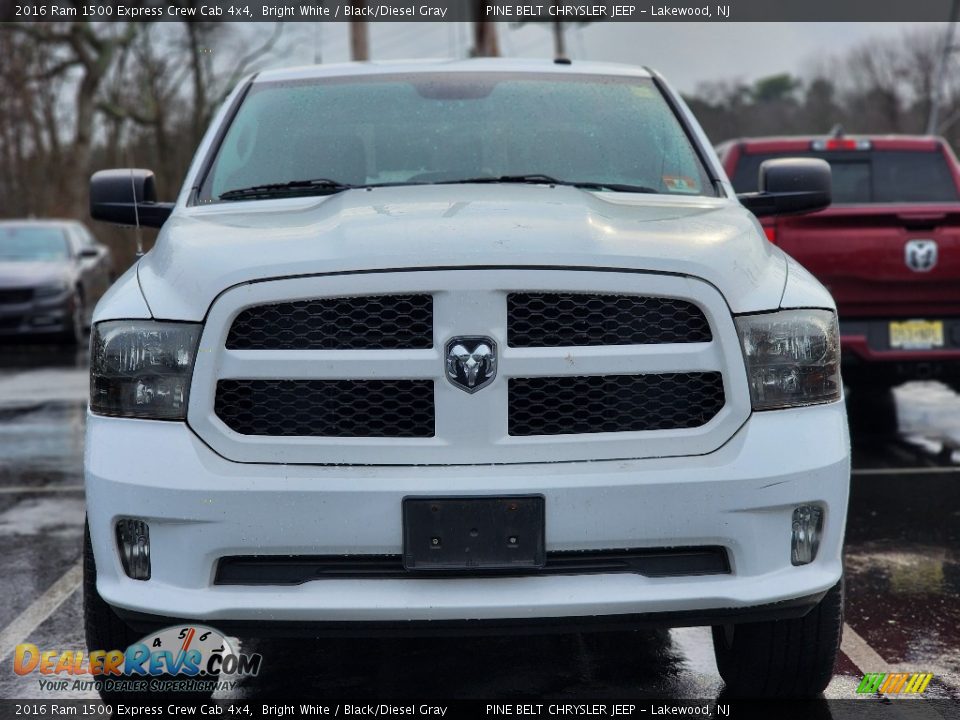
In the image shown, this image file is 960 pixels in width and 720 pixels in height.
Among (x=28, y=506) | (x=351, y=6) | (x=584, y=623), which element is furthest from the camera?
(x=351, y=6)

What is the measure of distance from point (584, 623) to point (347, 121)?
2.27m

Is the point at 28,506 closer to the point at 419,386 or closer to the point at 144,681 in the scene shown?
the point at 144,681

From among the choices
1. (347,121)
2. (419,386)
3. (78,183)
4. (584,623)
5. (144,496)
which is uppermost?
(347,121)

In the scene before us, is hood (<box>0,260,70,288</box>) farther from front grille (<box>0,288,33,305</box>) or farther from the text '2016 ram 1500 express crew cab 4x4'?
the text '2016 ram 1500 express crew cab 4x4'

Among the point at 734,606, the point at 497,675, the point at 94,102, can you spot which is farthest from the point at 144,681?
the point at 94,102

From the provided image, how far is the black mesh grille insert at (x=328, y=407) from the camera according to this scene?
3143mm

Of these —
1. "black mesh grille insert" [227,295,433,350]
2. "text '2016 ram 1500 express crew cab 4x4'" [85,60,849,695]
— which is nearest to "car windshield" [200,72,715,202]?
"text '2016 ram 1500 express crew cab 4x4'" [85,60,849,695]

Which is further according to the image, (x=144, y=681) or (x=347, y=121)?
(x=347, y=121)

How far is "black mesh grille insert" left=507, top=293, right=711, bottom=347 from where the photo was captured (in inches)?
123

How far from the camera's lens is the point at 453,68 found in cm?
505

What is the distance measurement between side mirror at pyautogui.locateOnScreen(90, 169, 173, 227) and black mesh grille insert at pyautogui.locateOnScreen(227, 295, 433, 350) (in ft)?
5.34

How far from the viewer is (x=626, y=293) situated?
3.13 m

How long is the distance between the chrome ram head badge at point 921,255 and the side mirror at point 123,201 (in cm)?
454

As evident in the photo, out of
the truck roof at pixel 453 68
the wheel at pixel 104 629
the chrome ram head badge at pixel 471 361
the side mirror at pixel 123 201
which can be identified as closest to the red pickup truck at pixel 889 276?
the truck roof at pixel 453 68
